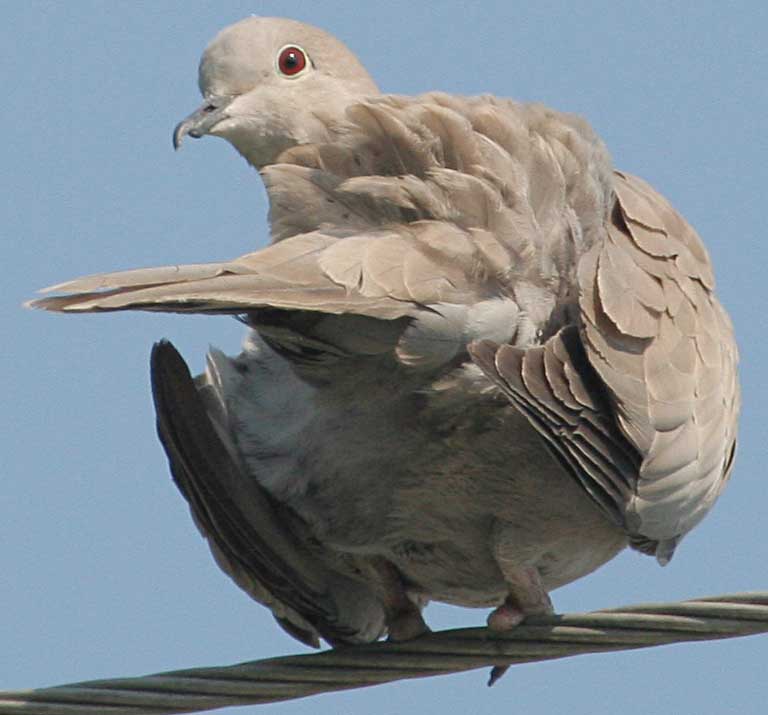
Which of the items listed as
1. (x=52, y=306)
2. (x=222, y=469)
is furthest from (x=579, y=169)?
(x=52, y=306)

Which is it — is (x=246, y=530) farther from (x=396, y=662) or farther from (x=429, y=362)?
(x=429, y=362)

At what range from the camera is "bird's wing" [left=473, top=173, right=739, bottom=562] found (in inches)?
208

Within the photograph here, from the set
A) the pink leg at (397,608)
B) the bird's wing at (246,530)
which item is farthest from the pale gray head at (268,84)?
the pink leg at (397,608)

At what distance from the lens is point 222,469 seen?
6.13m

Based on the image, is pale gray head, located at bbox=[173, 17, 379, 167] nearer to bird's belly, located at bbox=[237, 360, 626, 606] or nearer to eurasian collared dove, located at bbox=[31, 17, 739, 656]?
eurasian collared dove, located at bbox=[31, 17, 739, 656]

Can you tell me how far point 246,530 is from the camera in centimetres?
619

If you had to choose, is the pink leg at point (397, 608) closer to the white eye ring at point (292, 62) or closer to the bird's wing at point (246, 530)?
the bird's wing at point (246, 530)

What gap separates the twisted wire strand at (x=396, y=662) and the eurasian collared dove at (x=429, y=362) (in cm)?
36

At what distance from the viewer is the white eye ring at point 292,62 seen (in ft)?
21.3

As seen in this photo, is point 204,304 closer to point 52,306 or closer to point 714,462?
point 52,306

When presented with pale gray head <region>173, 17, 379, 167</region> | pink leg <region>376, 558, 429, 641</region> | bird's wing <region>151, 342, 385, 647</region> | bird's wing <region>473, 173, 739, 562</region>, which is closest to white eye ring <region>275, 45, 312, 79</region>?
pale gray head <region>173, 17, 379, 167</region>

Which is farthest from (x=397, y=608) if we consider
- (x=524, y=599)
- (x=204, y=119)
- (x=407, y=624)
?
(x=204, y=119)

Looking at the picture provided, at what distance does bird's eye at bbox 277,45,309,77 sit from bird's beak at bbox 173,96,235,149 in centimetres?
19

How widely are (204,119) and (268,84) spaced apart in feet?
0.77
